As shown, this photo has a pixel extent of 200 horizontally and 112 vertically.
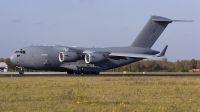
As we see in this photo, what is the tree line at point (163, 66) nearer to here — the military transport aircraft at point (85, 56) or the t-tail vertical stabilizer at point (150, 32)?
the t-tail vertical stabilizer at point (150, 32)

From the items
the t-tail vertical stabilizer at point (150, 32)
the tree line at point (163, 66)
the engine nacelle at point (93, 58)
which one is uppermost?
the t-tail vertical stabilizer at point (150, 32)

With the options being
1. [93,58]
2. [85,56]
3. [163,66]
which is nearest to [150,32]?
[93,58]

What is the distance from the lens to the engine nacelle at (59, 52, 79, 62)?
43.4 meters

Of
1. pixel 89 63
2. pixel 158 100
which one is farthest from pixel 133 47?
pixel 158 100

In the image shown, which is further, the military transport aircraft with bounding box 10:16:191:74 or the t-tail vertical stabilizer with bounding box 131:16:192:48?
the t-tail vertical stabilizer with bounding box 131:16:192:48

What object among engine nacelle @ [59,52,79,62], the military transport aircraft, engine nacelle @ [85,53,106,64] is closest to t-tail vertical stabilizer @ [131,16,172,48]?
the military transport aircraft

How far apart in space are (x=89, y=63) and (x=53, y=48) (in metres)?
4.14

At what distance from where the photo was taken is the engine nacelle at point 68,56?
43.4 metres

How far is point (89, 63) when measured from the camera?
44.2 m

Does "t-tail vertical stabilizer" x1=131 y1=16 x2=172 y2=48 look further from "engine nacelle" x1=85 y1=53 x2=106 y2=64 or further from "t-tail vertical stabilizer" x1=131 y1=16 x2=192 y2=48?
"engine nacelle" x1=85 y1=53 x2=106 y2=64

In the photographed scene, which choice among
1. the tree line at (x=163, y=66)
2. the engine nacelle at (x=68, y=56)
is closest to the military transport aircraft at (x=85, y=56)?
the engine nacelle at (x=68, y=56)

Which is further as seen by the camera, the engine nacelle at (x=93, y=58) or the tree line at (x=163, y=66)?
the tree line at (x=163, y=66)

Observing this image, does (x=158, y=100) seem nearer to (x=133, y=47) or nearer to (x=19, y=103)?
Answer: (x=19, y=103)

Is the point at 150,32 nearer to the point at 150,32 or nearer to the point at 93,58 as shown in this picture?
the point at 150,32
